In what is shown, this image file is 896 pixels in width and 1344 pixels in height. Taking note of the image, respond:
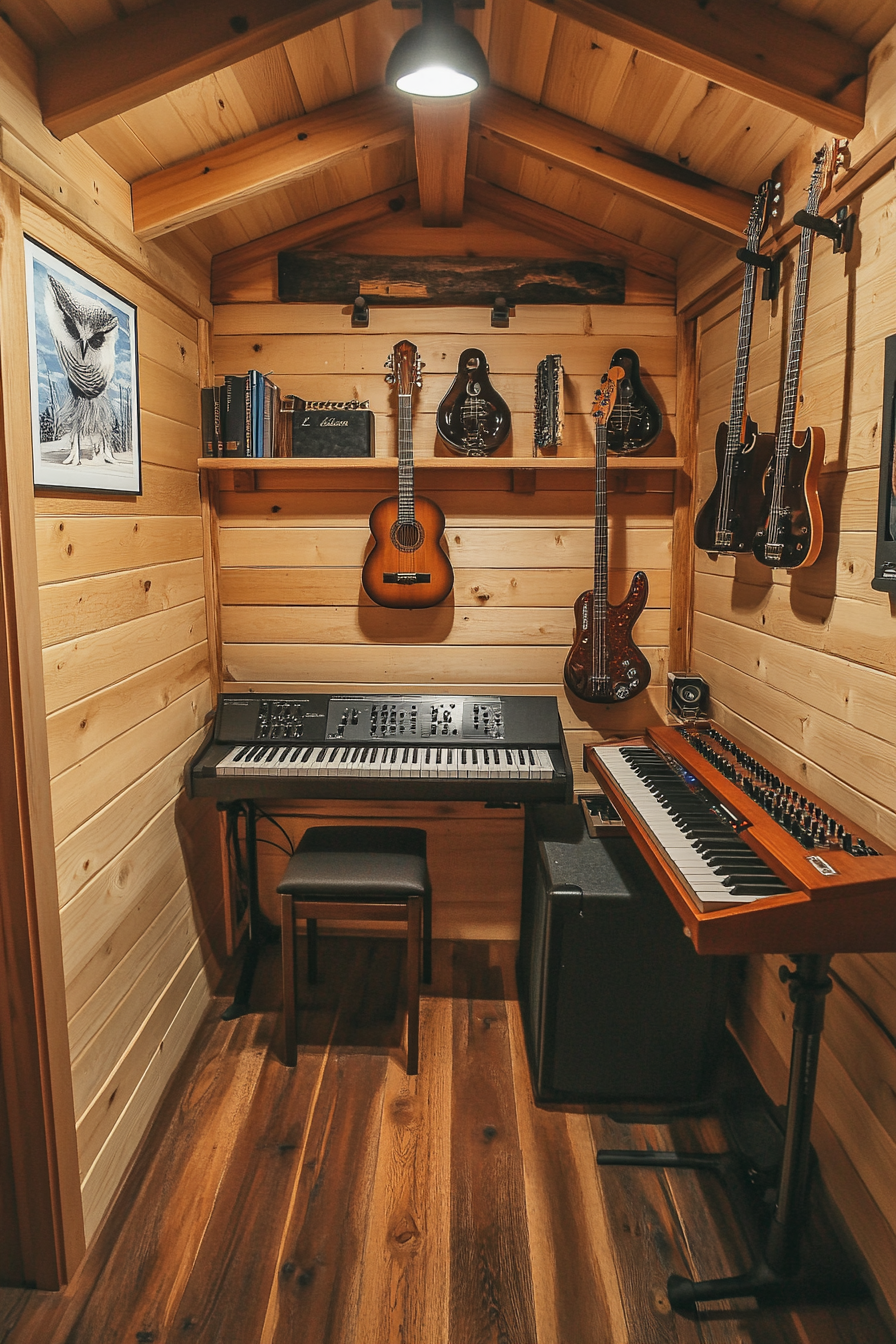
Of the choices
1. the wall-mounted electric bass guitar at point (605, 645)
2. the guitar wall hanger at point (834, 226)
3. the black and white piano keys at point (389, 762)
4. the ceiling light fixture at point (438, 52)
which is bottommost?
the black and white piano keys at point (389, 762)

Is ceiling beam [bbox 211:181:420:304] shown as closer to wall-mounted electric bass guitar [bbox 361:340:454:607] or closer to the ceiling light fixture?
wall-mounted electric bass guitar [bbox 361:340:454:607]

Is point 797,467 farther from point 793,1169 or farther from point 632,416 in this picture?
point 793,1169

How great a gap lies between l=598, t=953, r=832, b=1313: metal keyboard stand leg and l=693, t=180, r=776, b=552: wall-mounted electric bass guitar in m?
1.03

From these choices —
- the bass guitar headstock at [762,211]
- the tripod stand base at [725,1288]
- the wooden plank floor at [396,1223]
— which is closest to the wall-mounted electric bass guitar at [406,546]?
the bass guitar headstock at [762,211]

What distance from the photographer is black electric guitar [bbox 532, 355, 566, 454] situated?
253cm

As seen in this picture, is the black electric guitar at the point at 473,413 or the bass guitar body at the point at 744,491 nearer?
the bass guitar body at the point at 744,491

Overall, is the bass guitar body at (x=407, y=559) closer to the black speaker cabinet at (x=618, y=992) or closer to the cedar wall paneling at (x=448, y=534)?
the cedar wall paneling at (x=448, y=534)

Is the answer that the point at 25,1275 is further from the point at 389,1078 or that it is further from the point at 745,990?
the point at 745,990

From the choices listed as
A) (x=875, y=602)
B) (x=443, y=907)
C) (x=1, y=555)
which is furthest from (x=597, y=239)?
(x=443, y=907)

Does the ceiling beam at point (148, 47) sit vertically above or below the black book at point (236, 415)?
above

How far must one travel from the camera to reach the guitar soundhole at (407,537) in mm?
2621

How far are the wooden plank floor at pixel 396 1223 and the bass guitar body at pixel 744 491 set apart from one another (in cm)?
149

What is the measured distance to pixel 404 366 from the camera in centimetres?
256

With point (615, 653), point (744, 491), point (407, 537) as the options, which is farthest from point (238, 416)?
point (744, 491)
